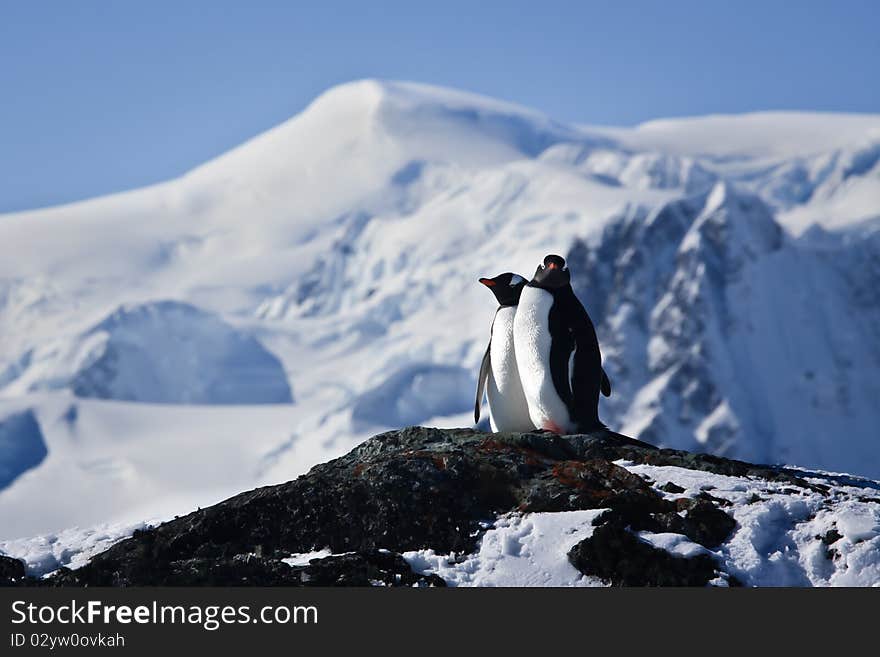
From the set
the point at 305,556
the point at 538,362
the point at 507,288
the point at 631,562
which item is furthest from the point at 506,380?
the point at 631,562

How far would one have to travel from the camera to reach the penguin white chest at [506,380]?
77.4 ft

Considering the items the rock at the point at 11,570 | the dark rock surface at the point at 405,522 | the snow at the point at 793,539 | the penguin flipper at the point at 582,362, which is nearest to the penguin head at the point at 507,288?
the penguin flipper at the point at 582,362

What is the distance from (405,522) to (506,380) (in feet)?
17.1

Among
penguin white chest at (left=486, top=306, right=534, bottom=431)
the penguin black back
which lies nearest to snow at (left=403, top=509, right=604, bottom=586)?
the penguin black back

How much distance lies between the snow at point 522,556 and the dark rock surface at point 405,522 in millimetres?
171

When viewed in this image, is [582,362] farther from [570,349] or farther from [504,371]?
[504,371]

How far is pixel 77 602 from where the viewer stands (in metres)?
16.5

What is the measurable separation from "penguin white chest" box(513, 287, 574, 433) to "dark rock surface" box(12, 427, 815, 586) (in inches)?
72.3

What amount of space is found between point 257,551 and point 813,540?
622cm

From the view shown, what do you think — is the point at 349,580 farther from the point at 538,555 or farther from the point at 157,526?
the point at 157,526

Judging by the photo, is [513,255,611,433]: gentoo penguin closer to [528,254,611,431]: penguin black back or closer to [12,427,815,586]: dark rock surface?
[528,254,611,431]: penguin black back

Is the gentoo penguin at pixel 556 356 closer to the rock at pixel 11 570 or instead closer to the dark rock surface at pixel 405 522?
the dark rock surface at pixel 405 522

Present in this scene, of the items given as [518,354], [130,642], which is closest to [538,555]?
[130,642]

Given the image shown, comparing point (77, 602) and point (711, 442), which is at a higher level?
point (77, 602)
